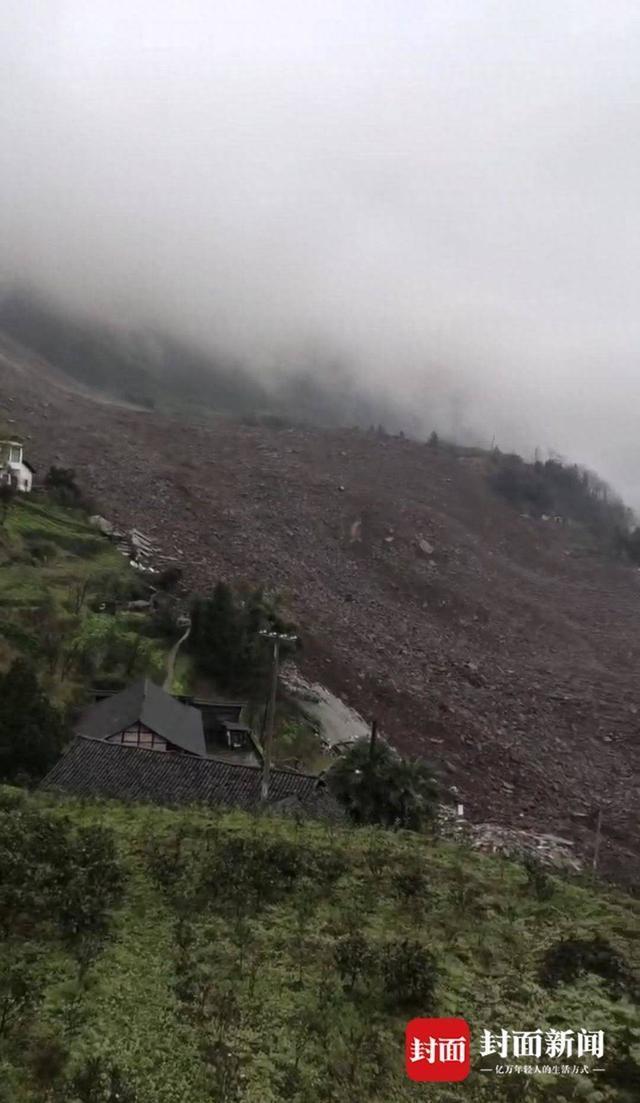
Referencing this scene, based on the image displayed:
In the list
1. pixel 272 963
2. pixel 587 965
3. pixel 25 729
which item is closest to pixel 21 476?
pixel 25 729

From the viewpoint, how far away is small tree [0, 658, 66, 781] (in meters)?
28.0

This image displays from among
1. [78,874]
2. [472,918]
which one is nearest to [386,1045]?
[472,918]

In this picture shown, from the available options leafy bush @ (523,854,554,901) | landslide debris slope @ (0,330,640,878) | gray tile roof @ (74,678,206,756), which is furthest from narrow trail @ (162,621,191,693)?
leafy bush @ (523,854,554,901)

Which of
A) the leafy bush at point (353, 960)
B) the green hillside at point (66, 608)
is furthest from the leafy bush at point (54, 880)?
the green hillside at point (66, 608)

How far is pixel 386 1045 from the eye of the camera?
8.15 meters

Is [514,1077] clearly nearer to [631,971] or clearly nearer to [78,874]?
[631,971]

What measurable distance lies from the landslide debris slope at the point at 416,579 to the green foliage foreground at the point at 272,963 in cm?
3544

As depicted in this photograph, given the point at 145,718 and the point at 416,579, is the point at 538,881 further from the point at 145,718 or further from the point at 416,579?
the point at 416,579

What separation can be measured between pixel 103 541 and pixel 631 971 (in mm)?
64455

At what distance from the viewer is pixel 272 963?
30.6 ft

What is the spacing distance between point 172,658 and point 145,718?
15.1 m

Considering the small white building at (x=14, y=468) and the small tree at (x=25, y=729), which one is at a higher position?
the small white building at (x=14, y=468)

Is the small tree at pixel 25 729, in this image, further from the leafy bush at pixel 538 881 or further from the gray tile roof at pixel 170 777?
the leafy bush at pixel 538 881

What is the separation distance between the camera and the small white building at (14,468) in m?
70.5
